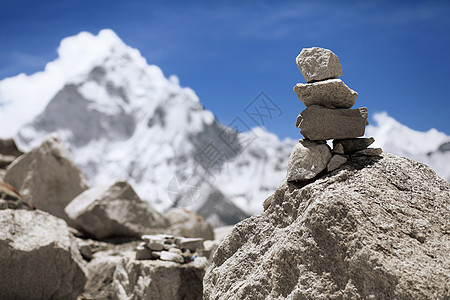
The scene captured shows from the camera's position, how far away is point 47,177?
11.1m

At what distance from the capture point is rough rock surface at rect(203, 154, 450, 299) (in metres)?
3.12

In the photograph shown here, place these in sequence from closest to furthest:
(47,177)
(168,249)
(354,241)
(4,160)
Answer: (354,241)
(168,249)
(47,177)
(4,160)

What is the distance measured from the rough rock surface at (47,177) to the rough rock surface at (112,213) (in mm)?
1604

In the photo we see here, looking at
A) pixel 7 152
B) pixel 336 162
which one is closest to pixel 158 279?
pixel 336 162

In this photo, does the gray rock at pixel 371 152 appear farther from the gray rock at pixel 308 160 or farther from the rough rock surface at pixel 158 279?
the rough rock surface at pixel 158 279

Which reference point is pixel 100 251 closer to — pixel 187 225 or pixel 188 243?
pixel 187 225

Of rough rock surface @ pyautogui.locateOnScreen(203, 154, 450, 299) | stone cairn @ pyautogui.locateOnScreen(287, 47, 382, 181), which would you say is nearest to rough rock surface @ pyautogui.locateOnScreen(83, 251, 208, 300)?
rough rock surface @ pyautogui.locateOnScreen(203, 154, 450, 299)

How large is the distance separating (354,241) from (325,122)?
1303mm

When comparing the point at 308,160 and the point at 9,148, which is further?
the point at 9,148

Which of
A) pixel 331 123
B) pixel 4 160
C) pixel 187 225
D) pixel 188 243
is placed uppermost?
pixel 331 123

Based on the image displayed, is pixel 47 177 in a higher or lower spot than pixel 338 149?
lower

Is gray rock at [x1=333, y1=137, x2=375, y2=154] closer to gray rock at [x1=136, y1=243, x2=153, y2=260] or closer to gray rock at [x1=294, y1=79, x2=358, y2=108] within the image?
gray rock at [x1=294, y1=79, x2=358, y2=108]

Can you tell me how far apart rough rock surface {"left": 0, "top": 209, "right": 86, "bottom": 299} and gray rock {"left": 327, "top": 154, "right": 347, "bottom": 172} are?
416 centimetres

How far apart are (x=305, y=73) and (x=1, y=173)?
1123cm
